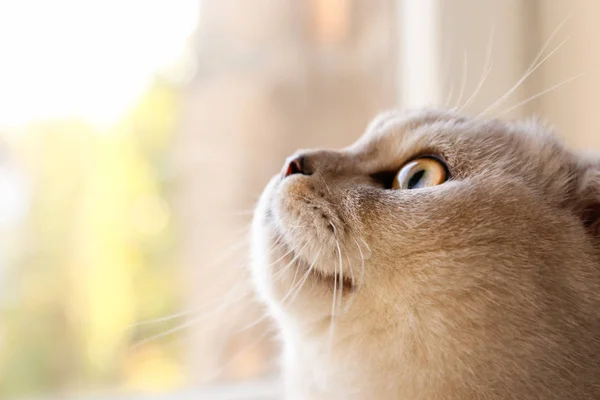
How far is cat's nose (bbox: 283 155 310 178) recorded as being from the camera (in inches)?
32.5

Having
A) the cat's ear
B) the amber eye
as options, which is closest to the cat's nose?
the amber eye

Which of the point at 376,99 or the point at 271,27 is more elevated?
the point at 271,27

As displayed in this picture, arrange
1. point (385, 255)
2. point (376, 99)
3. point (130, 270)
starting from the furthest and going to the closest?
point (376, 99) < point (130, 270) < point (385, 255)

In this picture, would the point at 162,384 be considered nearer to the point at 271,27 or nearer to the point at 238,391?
the point at 238,391

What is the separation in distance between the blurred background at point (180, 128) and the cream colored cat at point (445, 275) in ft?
1.34

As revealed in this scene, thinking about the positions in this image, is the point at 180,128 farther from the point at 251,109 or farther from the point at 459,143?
the point at 459,143

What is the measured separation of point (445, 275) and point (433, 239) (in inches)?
1.5

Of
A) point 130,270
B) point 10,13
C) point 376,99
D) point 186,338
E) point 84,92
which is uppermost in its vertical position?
point 10,13

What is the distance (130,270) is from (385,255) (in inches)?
28.1

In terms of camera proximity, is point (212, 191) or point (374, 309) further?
point (212, 191)

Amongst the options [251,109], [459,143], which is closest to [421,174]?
[459,143]

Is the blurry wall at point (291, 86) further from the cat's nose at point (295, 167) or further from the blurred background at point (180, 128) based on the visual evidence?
the cat's nose at point (295, 167)

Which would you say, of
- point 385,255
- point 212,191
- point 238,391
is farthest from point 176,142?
point 385,255

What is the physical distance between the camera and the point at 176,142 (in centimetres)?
132
